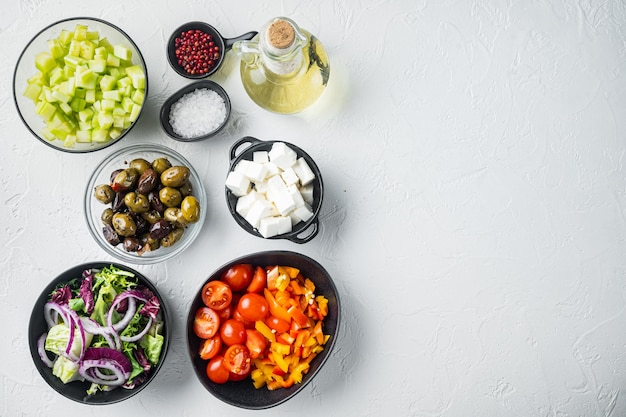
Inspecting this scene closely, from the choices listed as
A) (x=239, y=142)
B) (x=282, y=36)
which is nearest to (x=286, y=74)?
(x=282, y=36)

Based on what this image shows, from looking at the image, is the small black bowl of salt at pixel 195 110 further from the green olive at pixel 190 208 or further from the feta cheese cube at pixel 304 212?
the feta cheese cube at pixel 304 212

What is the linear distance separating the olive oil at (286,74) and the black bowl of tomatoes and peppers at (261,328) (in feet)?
1.58

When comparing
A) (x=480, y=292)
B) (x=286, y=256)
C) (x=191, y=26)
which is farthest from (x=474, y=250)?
(x=191, y=26)

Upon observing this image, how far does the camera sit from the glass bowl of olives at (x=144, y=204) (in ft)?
5.88

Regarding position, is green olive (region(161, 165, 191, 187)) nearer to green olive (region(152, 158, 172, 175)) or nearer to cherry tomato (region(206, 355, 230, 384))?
green olive (region(152, 158, 172, 175))

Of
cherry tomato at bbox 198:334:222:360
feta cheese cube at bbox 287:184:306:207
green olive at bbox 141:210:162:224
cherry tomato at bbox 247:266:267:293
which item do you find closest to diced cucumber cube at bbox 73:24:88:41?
green olive at bbox 141:210:162:224

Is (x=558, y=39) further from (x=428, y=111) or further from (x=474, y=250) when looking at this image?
(x=474, y=250)

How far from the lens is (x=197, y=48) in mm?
1885

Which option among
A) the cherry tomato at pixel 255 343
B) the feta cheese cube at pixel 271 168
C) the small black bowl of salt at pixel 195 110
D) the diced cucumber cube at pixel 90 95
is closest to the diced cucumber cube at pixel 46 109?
the diced cucumber cube at pixel 90 95

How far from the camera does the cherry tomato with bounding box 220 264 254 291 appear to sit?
185 cm

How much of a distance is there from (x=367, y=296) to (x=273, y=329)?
35 cm

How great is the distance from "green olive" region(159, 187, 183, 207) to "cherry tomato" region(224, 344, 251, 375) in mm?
478

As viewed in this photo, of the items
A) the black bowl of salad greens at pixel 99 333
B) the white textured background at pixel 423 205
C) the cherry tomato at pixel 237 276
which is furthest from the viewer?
the white textured background at pixel 423 205

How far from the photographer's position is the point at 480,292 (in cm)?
202
